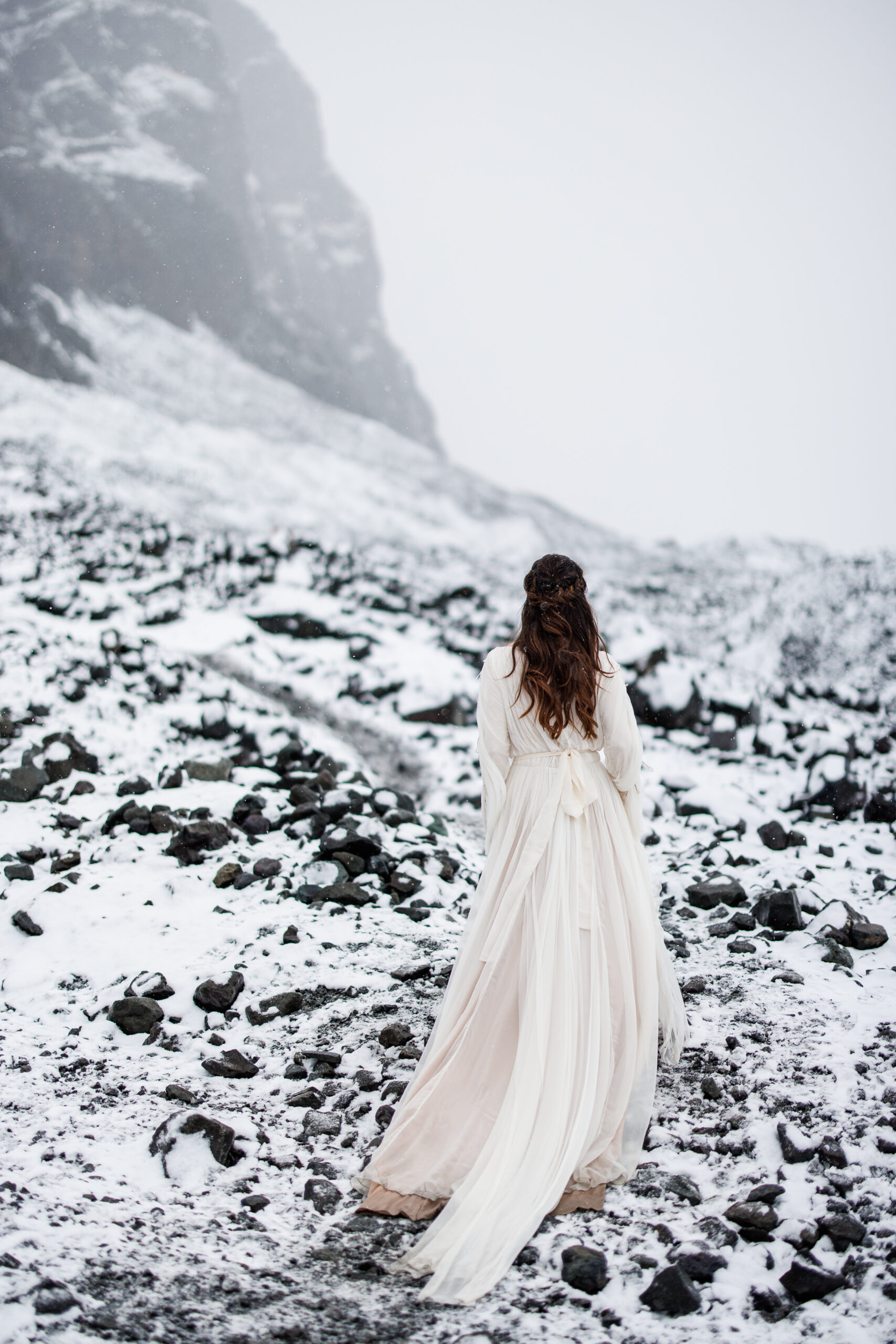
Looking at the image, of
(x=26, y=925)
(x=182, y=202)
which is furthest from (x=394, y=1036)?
(x=182, y=202)

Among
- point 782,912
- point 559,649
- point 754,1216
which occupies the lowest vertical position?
point 754,1216

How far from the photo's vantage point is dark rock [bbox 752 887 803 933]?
3889 mm

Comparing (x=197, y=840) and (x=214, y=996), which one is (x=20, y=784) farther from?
(x=214, y=996)

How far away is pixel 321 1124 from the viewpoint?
2713 millimetres

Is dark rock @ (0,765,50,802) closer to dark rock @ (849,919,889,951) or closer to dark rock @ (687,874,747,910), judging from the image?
dark rock @ (687,874,747,910)

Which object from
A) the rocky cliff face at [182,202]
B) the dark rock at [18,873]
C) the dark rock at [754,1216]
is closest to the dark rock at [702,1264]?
the dark rock at [754,1216]

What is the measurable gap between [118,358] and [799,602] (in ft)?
57.6

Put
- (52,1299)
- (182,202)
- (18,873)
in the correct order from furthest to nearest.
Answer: (182,202) < (18,873) < (52,1299)

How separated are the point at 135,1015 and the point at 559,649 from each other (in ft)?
7.40

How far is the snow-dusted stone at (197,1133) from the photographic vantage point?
2502 mm

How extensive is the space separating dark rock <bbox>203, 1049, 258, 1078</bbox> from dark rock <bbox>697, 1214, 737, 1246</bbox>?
64.2 inches

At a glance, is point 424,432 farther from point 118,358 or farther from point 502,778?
point 502,778

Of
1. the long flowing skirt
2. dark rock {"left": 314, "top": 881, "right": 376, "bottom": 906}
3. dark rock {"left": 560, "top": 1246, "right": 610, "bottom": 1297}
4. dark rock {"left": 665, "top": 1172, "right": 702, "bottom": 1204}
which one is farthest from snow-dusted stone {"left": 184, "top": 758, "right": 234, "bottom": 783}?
dark rock {"left": 560, "top": 1246, "right": 610, "bottom": 1297}

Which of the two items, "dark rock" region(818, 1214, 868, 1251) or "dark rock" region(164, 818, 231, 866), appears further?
"dark rock" region(164, 818, 231, 866)
